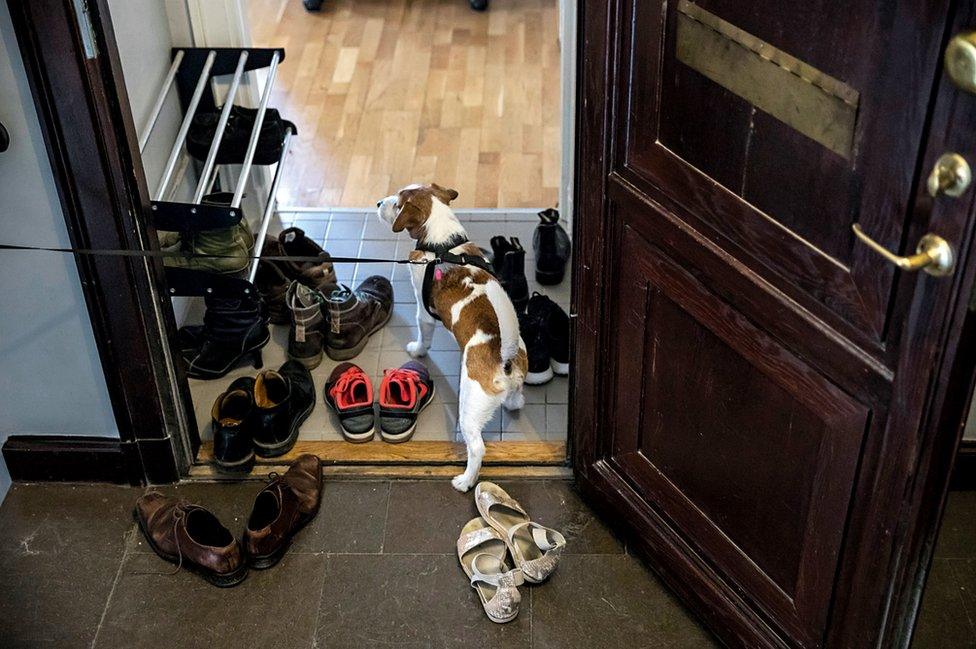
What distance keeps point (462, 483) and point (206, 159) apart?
1.12m

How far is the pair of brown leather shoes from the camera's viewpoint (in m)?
2.24

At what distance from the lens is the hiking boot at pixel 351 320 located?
2.77 meters

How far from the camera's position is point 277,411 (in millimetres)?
2480

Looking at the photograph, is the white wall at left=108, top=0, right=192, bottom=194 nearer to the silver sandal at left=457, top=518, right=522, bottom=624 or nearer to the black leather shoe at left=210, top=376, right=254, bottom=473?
the black leather shoe at left=210, top=376, right=254, bottom=473

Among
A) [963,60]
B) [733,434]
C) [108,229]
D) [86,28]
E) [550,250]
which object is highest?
[963,60]

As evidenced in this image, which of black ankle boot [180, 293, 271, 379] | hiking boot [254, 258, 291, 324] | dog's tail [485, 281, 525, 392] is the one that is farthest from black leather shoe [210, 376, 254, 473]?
dog's tail [485, 281, 525, 392]

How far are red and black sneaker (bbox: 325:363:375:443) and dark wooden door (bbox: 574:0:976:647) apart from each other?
59 cm

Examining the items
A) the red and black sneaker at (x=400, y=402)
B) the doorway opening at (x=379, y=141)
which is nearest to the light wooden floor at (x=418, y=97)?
the doorway opening at (x=379, y=141)

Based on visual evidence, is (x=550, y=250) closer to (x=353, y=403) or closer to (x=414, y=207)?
(x=414, y=207)

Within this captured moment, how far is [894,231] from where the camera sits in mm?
1409

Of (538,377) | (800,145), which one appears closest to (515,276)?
(538,377)

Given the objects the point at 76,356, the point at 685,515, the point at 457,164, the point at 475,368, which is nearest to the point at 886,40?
the point at 685,515

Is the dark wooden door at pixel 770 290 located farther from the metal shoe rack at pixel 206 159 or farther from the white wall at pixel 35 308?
the white wall at pixel 35 308

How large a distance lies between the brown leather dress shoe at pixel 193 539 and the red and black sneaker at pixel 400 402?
1.46 feet
